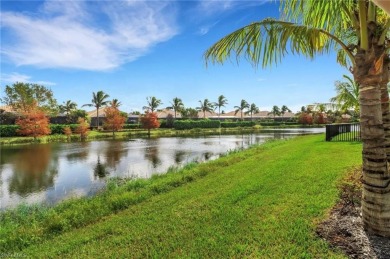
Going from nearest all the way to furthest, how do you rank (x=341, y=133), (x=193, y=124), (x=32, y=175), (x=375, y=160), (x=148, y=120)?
(x=375, y=160)
(x=32, y=175)
(x=341, y=133)
(x=148, y=120)
(x=193, y=124)

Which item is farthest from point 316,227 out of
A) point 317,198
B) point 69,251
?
point 69,251

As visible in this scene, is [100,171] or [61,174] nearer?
[61,174]

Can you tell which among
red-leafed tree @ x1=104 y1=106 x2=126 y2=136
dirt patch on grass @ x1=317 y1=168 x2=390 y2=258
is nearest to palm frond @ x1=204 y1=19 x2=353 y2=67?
dirt patch on grass @ x1=317 y1=168 x2=390 y2=258

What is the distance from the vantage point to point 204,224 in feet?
16.9

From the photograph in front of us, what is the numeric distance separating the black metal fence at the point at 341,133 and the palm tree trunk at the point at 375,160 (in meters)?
15.6

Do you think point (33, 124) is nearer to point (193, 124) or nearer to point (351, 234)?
point (193, 124)

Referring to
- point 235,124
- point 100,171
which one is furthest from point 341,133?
point 235,124

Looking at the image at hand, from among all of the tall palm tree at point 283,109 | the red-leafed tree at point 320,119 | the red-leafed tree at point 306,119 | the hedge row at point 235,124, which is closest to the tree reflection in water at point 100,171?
the hedge row at point 235,124

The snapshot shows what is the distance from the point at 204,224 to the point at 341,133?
61.3 ft

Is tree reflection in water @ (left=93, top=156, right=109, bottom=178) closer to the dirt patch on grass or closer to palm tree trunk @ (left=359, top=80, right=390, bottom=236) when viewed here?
the dirt patch on grass

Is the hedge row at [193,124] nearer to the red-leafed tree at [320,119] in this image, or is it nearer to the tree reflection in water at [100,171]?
the red-leafed tree at [320,119]

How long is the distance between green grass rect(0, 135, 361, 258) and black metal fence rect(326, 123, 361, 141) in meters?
11.3

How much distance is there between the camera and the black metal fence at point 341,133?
60.3 feet

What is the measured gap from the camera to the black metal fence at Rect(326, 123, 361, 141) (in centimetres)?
1838
